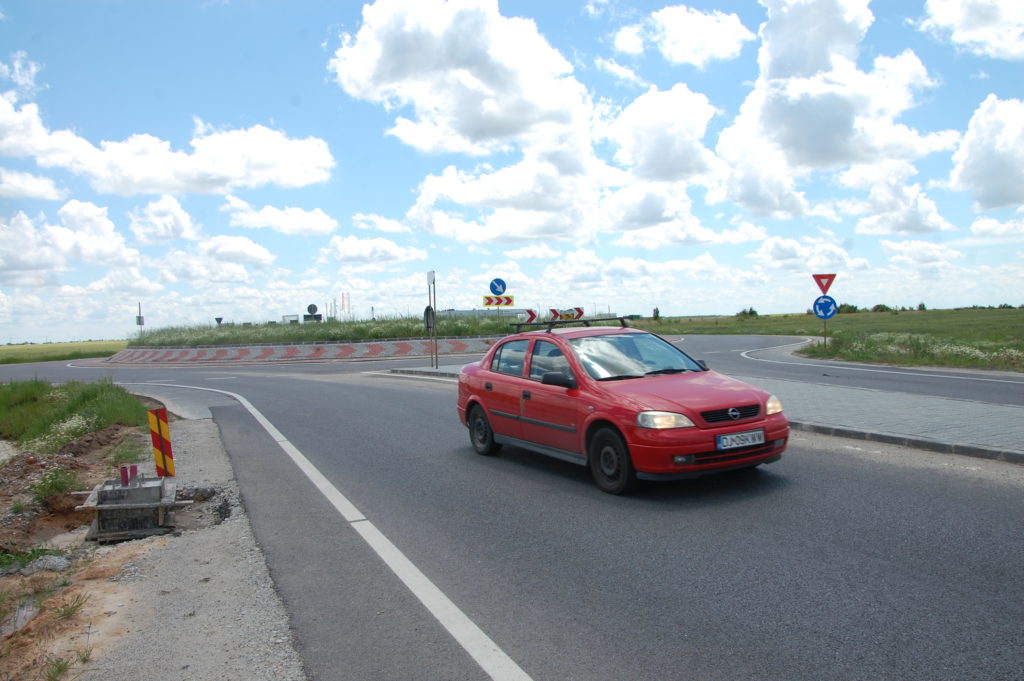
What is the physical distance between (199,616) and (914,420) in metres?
9.17

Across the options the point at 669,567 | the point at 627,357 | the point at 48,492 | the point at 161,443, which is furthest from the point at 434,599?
the point at 48,492

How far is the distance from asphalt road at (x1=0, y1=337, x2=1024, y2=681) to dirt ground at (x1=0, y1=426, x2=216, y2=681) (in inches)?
40.2

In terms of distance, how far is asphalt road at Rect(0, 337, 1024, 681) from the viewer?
379 centimetres

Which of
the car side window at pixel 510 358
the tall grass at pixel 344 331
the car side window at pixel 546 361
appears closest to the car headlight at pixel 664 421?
the car side window at pixel 546 361

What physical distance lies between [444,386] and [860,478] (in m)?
13.2

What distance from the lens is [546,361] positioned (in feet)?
28.1

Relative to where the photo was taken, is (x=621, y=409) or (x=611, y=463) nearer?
(x=621, y=409)

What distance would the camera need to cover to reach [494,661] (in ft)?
12.5

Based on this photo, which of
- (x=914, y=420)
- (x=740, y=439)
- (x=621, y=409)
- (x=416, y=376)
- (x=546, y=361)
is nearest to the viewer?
(x=740, y=439)

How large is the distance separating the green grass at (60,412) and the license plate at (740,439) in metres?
10.5

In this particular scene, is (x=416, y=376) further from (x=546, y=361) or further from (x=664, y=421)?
(x=664, y=421)

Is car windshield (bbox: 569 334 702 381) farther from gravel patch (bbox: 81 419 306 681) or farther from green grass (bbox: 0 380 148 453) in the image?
green grass (bbox: 0 380 148 453)

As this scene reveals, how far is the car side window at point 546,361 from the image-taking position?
8.27 metres

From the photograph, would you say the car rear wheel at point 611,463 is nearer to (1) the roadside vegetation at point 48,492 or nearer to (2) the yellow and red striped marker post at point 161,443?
(1) the roadside vegetation at point 48,492
